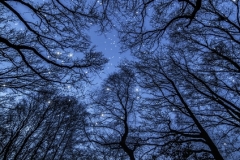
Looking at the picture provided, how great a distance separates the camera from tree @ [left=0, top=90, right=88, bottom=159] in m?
10.7

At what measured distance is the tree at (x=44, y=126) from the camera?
1068 cm

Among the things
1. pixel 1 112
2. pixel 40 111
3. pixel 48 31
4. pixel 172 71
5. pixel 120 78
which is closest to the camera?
pixel 48 31

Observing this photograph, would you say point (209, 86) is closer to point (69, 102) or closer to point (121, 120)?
point (121, 120)

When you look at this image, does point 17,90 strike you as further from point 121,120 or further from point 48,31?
point 121,120

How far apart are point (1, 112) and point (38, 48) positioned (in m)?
7.37

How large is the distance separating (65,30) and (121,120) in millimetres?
6740

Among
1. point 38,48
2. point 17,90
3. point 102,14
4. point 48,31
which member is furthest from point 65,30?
point 17,90

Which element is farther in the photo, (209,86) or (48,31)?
(209,86)

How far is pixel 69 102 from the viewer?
12.4 metres

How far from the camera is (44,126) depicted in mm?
11977

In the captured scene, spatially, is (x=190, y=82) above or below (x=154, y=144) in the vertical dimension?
above

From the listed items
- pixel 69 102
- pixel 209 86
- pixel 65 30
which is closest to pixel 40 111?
pixel 69 102

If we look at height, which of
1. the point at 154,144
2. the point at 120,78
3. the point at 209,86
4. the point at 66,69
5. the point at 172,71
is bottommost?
the point at 154,144

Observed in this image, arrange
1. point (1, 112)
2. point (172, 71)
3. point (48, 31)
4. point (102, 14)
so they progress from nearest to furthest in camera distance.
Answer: point (102, 14) < point (48, 31) < point (172, 71) < point (1, 112)
